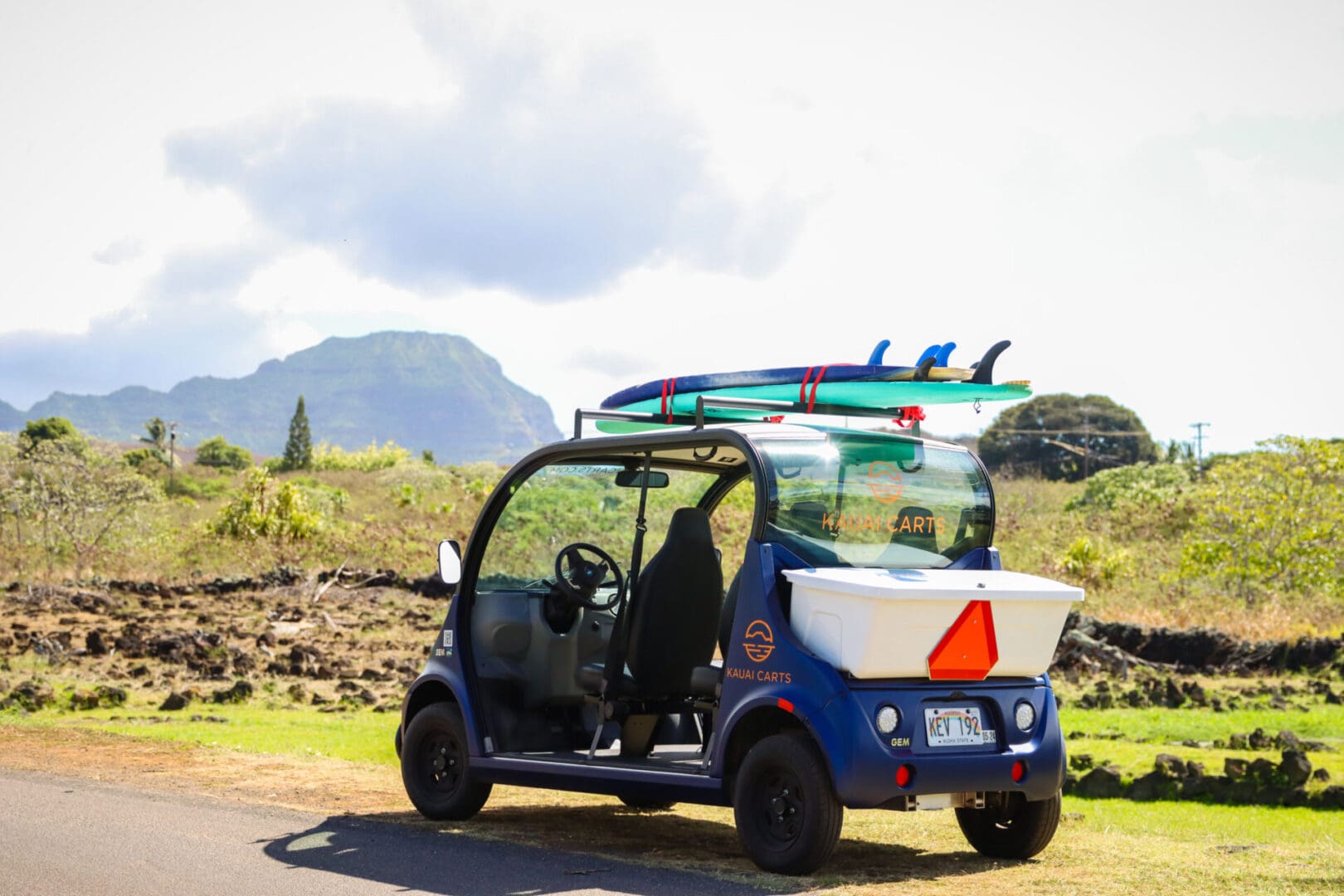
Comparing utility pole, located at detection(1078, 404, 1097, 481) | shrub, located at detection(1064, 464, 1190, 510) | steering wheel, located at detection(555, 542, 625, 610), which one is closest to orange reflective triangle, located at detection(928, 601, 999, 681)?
steering wheel, located at detection(555, 542, 625, 610)

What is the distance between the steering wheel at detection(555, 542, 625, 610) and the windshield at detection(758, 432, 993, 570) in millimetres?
2025

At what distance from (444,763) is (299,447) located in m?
90.7

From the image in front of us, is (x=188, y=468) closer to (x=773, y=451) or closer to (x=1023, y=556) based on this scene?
(x=1023, y=556)

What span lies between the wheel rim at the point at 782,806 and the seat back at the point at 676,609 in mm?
1393

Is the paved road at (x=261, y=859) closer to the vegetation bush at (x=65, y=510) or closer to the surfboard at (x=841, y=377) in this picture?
the surfboard at (x=841, y=377)

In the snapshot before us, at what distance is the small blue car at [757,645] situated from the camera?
6.81 m

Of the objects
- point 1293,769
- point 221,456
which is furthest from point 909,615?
point 221,456

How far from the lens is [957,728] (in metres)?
7.02

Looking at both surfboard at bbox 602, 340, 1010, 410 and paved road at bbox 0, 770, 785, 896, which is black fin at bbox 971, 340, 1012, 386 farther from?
paved road at bbox 0, 770, 785, 896

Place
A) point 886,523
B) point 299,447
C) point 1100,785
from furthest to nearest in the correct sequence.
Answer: point 299,447, point 1100,785, point 886,523

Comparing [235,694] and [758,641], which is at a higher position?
[758,641]

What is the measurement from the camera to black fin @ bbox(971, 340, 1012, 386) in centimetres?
767

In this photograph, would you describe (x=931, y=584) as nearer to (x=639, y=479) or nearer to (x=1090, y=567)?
(x=639, y=479)

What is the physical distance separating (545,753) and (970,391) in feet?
10.9
